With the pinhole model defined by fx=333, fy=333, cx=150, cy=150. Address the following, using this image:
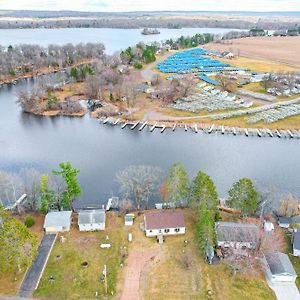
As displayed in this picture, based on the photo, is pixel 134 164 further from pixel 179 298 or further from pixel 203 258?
→ pixel 179 298

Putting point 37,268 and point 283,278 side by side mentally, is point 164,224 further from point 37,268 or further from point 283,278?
point 37,268

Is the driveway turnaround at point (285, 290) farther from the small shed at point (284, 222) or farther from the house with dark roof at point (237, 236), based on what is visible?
the small shed at point (284, 222)

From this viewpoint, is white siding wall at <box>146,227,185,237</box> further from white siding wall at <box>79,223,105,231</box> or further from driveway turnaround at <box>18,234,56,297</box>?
driveway turnaround at <box>18,234,56,297</box>

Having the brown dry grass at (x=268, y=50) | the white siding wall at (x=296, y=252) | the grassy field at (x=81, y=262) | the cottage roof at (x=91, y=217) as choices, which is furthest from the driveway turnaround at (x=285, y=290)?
the brown dry grass at (x=268, y=50)

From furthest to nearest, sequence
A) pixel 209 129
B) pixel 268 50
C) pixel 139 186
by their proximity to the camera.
→ pixel 268 50
pixel 209 129
pixel 139 186

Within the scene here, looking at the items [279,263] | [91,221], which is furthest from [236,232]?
[91,221]

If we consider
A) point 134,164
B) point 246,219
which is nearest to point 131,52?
point 134,164
